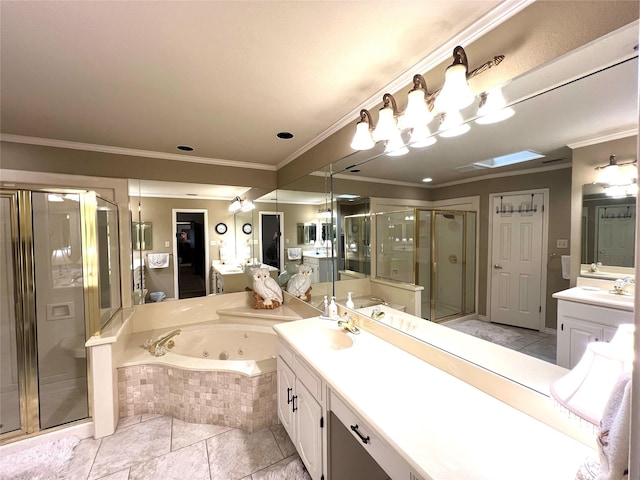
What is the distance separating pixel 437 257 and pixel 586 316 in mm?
634

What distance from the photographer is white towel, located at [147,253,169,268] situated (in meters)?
2.80

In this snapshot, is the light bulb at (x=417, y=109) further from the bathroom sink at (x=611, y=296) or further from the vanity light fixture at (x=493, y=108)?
the bathroom sink at (x=611, y=296)

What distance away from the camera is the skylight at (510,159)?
1.01m

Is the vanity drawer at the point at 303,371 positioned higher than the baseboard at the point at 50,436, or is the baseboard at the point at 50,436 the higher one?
the vanity drawer at the point at 303,371

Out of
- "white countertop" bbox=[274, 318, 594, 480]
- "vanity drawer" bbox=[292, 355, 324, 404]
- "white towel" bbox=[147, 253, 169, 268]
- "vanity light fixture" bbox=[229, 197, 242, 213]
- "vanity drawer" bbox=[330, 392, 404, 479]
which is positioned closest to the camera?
"white countertop" bbox=[274, 318, 594, 480]

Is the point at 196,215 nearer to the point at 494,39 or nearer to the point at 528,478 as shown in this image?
the point at 494,39

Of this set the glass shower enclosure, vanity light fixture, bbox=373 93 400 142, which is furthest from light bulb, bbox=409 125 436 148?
the glass shower enclosure

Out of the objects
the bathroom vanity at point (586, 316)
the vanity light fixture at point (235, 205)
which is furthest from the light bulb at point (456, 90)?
the vanity light fixture at point (235, 205)

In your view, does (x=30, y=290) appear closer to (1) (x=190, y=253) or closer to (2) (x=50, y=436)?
(2) (x=50, y=436)

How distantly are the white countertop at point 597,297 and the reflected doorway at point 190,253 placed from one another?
3063mm

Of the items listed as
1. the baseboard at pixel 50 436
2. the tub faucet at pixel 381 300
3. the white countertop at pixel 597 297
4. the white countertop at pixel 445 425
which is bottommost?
the baseboard at pixel 50 436

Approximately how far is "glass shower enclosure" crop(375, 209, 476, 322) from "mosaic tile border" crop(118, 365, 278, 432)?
1331 mm

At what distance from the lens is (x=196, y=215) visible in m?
3.00

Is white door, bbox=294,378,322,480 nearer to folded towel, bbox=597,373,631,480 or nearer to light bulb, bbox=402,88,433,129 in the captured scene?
folded towel, bbox=597,373,631,480
